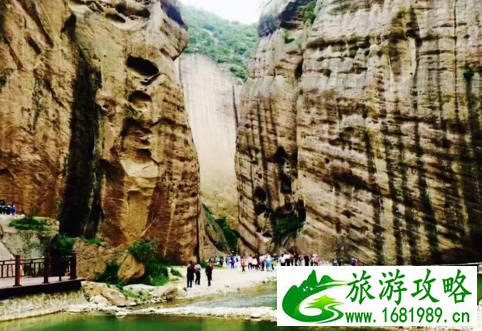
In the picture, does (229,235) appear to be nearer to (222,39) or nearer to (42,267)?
(42,267)

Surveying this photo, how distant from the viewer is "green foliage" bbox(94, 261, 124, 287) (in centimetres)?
1962

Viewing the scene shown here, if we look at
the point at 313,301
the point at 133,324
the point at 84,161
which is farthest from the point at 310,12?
the point at 313,301

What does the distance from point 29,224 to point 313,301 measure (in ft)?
39.8

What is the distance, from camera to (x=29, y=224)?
61.2 feet

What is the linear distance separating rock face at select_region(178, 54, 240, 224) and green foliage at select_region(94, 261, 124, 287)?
1315 inches

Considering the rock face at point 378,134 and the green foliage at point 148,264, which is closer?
the green foliage at point 148,264

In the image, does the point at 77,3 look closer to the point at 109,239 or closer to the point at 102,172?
the point at 102,172

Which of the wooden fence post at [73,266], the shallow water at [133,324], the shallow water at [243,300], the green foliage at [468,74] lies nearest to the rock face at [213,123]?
the green foliage at [468,74]

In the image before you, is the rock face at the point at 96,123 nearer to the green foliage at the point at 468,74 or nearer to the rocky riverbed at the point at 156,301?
the rocky riverbed at the point at 156,301

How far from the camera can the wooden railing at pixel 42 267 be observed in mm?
17172

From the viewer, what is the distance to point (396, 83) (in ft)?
95.7

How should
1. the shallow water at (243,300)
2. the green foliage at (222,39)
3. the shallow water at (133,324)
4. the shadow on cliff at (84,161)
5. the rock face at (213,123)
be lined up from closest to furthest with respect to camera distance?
1. the shallow water at (133,324)
2. the shallow water at (243,300)
3. the shadow on cliff at (84,161)
4. the rock face at (213,123)
5. the green foliage at (222,39)

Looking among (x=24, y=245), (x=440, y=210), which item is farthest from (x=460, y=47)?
(x=24, y=245)

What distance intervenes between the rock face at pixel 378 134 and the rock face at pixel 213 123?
14.2 m
